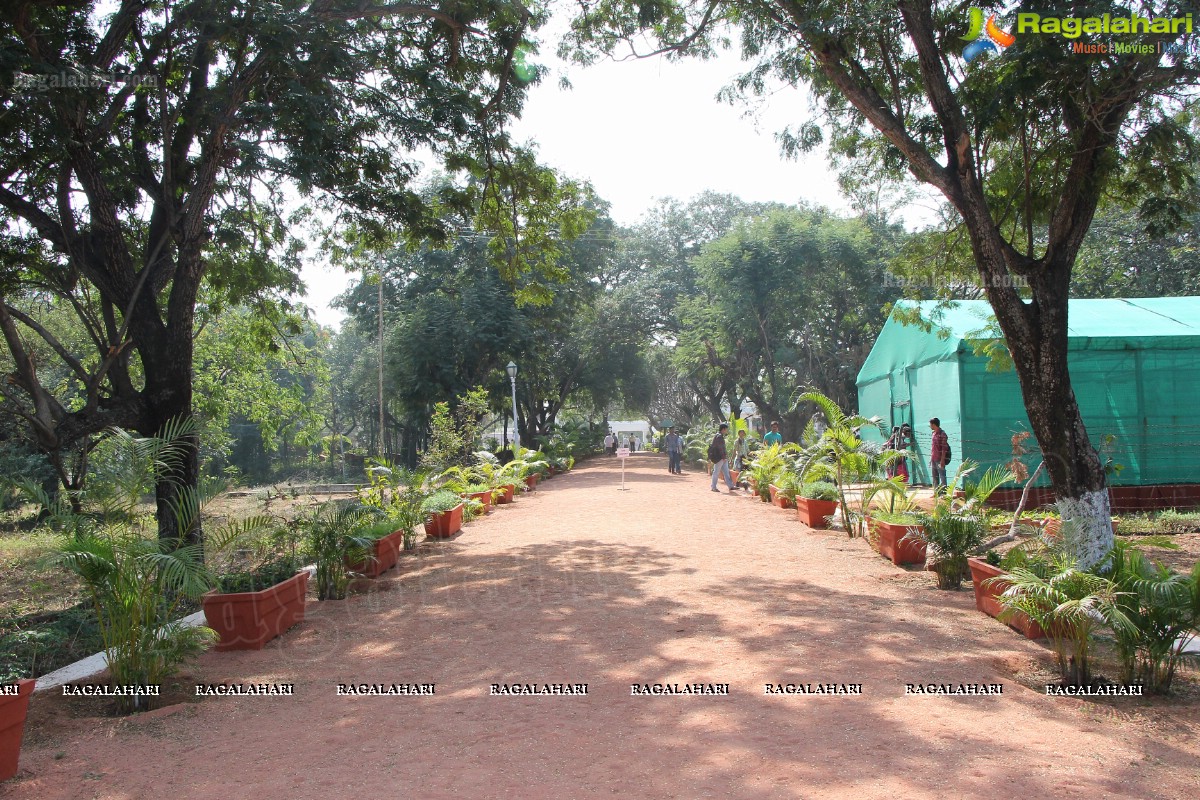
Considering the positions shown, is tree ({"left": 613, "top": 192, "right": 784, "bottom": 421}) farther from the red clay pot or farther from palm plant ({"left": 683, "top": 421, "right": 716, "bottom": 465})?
the red clay pot

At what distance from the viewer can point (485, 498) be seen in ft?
51.0

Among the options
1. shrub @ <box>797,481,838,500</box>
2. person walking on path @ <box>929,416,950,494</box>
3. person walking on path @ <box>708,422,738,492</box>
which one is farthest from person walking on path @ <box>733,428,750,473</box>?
shrub @ <box>797,481,838,500</box>

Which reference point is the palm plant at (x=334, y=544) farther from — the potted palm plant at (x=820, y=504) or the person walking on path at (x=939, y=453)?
the person walking on path at (x=939, y=453)

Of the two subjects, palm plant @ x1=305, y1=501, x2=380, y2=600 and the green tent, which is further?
the green tent

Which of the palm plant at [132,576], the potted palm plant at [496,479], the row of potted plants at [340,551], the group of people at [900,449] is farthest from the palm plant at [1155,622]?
the potted palm plant at [496,479]

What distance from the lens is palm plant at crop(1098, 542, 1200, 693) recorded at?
4527 mm

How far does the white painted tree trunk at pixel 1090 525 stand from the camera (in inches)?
255

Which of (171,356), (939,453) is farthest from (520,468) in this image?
(171,356)

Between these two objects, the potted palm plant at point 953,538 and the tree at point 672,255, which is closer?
the potted palm plant at point 953,538

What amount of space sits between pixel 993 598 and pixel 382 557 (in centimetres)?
630

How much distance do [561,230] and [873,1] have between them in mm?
6273

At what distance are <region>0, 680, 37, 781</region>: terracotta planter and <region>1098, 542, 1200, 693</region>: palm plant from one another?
5.82 meters

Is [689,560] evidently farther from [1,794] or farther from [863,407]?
[863,407]

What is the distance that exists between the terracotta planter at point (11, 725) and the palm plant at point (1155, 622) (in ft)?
19.1
